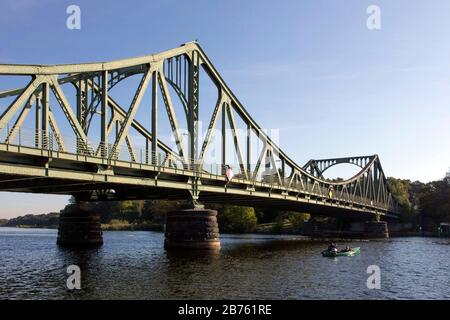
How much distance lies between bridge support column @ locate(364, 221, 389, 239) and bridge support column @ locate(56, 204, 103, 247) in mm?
85603

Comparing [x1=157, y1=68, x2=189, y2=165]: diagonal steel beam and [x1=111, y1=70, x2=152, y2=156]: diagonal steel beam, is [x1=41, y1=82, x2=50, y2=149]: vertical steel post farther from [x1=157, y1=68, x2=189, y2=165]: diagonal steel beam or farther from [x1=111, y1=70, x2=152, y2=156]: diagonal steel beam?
[x1=157, y1=68, x2=189, y2=165]: diagonal steel beam

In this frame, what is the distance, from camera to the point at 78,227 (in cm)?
7531

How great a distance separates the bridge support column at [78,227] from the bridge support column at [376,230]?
281 ft

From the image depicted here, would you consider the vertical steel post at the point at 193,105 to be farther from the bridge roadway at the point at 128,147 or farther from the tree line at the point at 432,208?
the tree line at the point at 432,208

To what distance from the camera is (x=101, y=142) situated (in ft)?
166

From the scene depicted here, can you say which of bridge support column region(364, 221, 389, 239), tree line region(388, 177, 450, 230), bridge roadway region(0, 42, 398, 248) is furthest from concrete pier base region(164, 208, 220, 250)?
tree line region(388, 177, 450, 230)

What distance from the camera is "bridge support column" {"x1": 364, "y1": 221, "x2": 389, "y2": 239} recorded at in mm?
137750

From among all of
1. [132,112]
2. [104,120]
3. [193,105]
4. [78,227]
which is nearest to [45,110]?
[104,120]

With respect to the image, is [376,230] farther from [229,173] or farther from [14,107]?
[14,107]

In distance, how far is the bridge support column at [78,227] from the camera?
245 ft

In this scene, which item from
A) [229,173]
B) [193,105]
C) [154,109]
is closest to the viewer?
[154,109]

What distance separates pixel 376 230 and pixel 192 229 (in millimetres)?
90103

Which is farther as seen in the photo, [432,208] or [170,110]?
[432,208]

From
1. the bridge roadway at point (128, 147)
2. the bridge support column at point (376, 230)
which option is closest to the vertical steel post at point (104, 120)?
the bridge roadway at point (128, 147)
